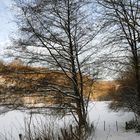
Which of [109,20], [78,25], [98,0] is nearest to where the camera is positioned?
[98,0]

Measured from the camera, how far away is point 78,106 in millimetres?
21875

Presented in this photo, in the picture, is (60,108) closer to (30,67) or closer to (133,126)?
(30,67)

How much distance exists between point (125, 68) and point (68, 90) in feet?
16.3

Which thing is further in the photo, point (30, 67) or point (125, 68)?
point (125, 68)

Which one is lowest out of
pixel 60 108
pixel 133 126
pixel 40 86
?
pixel 133 126

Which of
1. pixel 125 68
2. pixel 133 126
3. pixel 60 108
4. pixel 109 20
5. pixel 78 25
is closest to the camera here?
pixel 109 20

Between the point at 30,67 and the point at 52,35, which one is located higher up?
the point at 52,35

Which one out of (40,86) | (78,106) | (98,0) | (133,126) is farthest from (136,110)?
(98,0)

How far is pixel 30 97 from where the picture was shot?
2150cm

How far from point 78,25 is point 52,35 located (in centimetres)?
202

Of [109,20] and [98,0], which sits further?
[109,20]

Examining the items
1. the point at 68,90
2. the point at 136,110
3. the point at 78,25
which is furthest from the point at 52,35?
the point at 136,110

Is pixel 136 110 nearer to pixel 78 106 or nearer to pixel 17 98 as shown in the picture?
pixel 78 106

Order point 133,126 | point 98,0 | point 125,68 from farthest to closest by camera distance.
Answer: point 133,126 → point 125,68 → point 98,0
